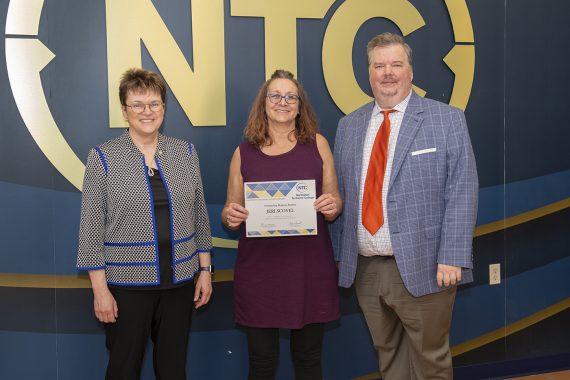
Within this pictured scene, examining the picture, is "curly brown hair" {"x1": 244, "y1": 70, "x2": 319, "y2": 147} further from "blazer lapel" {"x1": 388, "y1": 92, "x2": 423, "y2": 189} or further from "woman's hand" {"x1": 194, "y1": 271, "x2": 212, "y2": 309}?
"woman's hand" {"x1": 194, "y1": 271, "x2": 212, "y2": 309}

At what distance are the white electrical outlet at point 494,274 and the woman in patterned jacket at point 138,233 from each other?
210 centimetres

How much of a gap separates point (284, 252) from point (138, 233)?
61 cm

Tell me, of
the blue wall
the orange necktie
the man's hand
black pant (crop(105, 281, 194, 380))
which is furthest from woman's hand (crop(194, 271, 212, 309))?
the man's hand

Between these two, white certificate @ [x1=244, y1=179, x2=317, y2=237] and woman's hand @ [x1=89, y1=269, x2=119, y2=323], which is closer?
woman's hand @ [x1=89, y1=269, x2=119, y2=323]

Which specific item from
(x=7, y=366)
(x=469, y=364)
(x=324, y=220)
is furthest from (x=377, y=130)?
(x=7, y=366)

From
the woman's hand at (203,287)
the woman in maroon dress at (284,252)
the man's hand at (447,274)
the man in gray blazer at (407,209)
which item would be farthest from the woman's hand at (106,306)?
the man's hand at (447,274)

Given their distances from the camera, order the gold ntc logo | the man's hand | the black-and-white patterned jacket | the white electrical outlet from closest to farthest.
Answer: the black-and-white patterned jacket, the man's hand, the gold ntc logo, the white electrical outlet

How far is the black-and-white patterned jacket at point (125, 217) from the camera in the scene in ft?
7.27

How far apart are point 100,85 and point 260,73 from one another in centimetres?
84

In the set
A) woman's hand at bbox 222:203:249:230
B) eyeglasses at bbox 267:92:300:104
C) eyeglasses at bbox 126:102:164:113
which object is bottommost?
woman's hand at bbox 222:203:249:230

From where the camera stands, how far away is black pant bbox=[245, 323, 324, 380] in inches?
96.7

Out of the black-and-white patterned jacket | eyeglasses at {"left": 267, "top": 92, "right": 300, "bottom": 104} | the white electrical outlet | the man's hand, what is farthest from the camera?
the white electrical outlet

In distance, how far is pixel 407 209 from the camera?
7.68 feet

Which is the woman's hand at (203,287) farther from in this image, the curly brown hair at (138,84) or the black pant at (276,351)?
the curly brown hair at (138,84)
